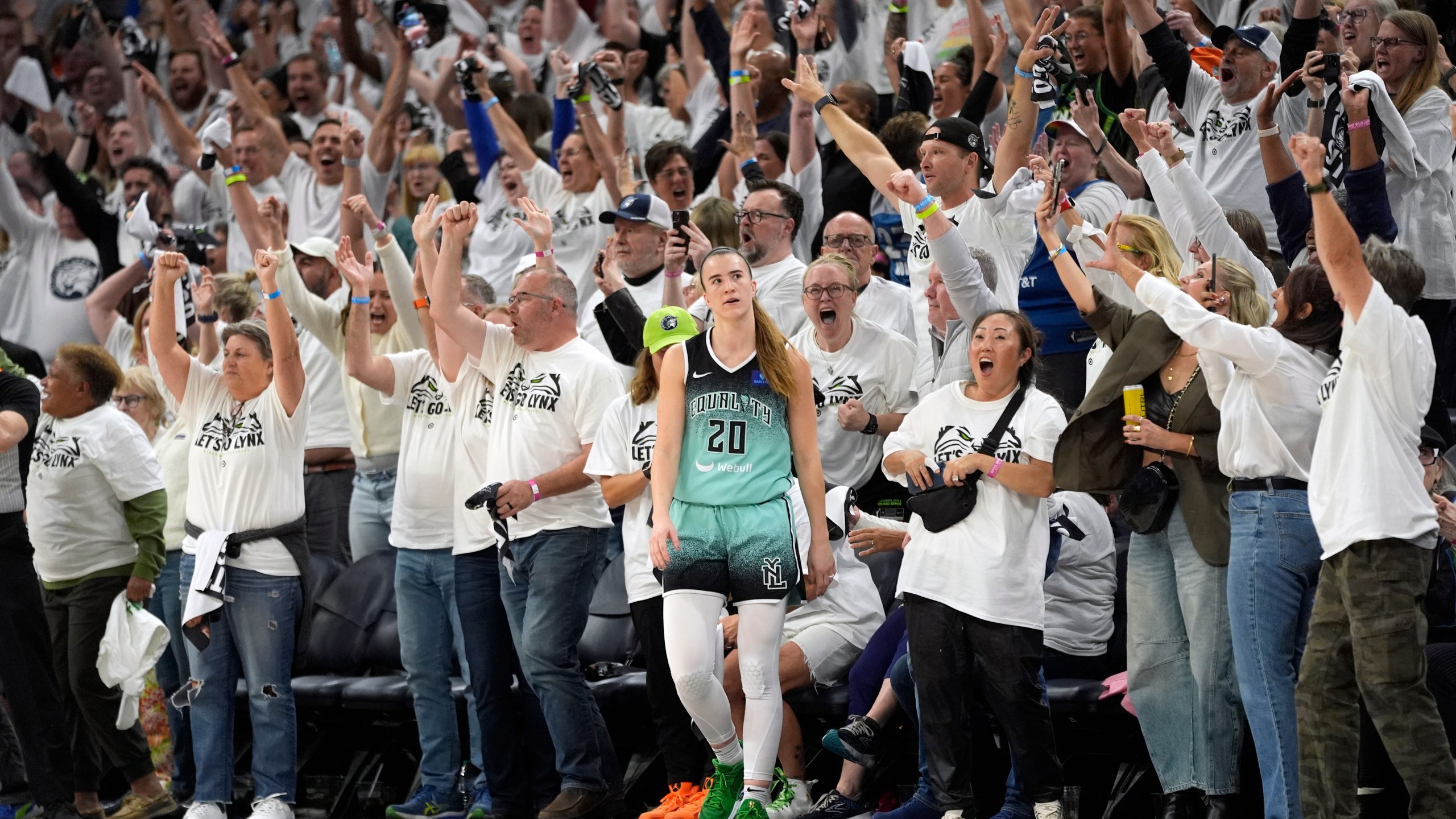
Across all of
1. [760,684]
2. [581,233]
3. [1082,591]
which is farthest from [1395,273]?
[581,233]

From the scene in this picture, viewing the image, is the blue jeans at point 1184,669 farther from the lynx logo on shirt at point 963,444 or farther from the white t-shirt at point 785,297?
the white t-shirt at point 785,297

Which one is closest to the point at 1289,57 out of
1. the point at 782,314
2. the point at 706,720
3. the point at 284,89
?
the point at 782,314

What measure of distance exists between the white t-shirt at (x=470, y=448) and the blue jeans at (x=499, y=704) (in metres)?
0.08

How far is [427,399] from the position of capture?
277 inches

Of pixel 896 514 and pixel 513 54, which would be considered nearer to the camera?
pixel 896 514

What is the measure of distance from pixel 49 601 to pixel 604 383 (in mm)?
2964

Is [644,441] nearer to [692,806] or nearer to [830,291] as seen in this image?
[830,291]

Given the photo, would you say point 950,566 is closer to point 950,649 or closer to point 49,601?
point 950,649

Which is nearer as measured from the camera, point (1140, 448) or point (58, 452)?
point (1140, 448)

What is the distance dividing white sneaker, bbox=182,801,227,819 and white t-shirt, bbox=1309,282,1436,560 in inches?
181

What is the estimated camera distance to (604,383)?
6.53m

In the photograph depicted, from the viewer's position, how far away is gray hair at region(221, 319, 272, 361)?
23.1 ft

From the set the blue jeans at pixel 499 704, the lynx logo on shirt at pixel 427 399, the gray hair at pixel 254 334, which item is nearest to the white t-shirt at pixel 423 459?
the lynx logo on shirt at pixel 427 399

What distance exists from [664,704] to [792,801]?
63 centimetres
